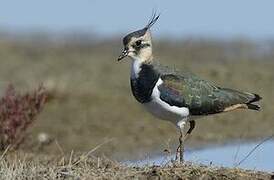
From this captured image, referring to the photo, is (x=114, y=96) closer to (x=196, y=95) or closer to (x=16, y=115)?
(x=16, y=115)

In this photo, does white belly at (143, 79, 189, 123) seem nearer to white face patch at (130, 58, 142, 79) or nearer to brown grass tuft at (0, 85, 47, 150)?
white face patch at (130, 58, 142, 79)

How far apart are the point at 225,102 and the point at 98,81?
10.1 metres

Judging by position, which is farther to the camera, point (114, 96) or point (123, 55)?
point (114, 96)

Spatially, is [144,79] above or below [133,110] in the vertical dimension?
above

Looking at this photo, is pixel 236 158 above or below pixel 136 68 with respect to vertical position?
below

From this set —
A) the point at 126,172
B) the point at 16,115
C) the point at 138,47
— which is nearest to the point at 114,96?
the point at 16,115

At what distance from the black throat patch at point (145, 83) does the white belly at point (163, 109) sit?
4 centimetres

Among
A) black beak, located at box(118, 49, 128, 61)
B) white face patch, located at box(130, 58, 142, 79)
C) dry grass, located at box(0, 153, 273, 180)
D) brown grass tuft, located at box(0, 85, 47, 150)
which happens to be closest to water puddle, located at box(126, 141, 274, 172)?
dry grass, located at box(0, 153, 273, 180)

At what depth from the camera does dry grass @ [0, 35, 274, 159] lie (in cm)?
1514

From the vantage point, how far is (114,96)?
18094 mm

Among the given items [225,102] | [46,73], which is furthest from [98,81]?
[225,102]

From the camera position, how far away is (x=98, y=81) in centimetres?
2008

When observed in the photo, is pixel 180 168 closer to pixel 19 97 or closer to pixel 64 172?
pixel 64 172

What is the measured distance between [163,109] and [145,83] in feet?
1.00
